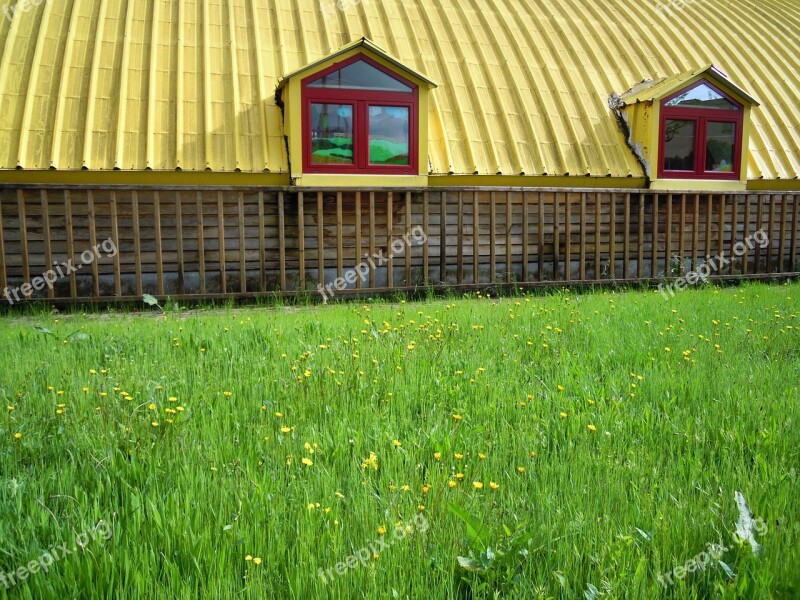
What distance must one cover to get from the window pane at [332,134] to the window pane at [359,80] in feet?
1.11

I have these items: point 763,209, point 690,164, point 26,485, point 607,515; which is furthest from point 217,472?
point 763,209

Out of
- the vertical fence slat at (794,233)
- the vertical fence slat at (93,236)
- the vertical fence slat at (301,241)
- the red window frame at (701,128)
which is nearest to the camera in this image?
the vertical fence slat at (93,236)

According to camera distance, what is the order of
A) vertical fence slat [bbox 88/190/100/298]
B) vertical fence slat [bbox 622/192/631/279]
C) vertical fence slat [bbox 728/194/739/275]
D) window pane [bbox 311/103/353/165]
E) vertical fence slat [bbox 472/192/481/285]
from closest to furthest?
vertical fence slat [bbox 88/190/100/298] → window pane [bbox 311/103/353/165] → vertical fence slat [bbox 472/192/481/285] → vertical fence slat [bbox 622/192/631/279] → vertical fence slat [bbox 728/194/739/275]

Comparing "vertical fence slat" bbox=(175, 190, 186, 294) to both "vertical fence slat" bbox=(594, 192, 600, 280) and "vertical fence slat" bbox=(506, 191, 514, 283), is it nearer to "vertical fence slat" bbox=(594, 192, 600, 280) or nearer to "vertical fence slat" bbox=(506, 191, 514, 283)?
"vertical fence slat" bbox=(506, 191, 514, 283)

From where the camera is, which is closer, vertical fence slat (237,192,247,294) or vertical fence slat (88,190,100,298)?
vertical fence slat (88,190,100,298)

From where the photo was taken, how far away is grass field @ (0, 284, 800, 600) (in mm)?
2412

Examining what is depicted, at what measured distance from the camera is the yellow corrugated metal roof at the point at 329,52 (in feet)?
33.9

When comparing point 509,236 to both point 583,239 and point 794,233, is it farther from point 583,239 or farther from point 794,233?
point 794,233

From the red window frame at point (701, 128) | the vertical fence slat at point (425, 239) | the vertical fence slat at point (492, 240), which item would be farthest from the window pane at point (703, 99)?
the vertical fence slat at point (425, 239)

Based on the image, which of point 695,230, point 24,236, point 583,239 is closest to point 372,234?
point 583,239

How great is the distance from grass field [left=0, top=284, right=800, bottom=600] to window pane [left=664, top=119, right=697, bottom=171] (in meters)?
7.59

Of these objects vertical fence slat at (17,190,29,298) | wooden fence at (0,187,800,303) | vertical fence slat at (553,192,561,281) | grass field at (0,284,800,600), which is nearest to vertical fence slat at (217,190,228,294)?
wooden fence at (0,187,800,303)

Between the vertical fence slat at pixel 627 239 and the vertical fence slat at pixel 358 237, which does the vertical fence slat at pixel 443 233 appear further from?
the vertical fence slat at pixel 627 239

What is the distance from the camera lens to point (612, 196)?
12.0 meters
